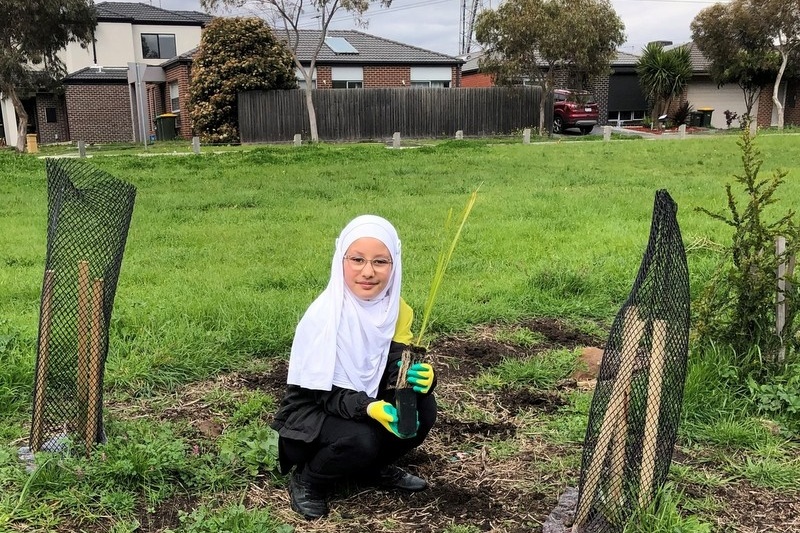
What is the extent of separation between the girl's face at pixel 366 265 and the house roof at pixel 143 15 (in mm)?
36498

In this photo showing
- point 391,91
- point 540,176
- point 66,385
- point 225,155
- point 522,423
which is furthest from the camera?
point 391,91

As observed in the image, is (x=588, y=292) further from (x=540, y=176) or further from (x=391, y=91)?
(x=391, y=91)

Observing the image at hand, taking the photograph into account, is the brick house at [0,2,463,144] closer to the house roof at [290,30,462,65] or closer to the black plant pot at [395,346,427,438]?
the house roof at [290,30,462,65]

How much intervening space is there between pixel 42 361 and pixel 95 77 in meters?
33.0

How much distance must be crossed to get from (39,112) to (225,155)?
21831mm

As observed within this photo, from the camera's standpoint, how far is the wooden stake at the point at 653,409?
86.0 inches

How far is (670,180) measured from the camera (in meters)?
10.8

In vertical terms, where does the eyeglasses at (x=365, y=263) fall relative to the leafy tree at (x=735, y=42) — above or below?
below

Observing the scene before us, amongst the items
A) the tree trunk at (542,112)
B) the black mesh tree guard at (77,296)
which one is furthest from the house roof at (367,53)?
the black mesh tree guard at (77,296)

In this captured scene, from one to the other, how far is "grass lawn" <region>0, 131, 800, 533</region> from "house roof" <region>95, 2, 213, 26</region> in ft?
97.5

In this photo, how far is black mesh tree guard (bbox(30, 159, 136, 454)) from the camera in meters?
A: 2.80

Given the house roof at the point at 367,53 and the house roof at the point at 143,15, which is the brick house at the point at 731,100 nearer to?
the house roof at the point at 367,53

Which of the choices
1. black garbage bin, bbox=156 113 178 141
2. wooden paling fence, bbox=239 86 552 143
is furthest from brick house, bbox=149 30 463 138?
wooden paling fence, bbox=239 86 552 143

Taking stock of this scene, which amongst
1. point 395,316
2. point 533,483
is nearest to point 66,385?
point 395,316
